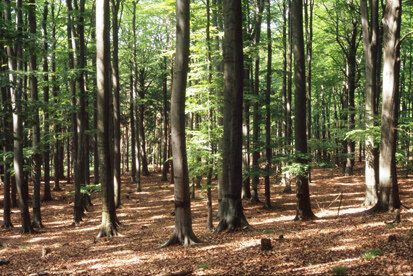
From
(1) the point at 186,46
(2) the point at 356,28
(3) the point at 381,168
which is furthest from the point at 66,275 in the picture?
(2) the point at 356,28

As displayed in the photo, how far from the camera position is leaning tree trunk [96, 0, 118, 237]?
10.9 metres

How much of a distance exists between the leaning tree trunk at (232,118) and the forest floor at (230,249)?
57cm

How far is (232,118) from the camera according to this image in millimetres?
9781

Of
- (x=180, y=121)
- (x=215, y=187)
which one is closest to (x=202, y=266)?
(x=180, y=121)

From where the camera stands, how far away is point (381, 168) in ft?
32.9

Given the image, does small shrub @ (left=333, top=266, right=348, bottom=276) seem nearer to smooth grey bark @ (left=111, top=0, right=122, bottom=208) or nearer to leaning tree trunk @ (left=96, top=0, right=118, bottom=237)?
leaning tree trunk @ (left=96, top=0, right=118, bottom=237)

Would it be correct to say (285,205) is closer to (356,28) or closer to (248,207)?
(248,207)

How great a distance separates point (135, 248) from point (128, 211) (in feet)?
29.1

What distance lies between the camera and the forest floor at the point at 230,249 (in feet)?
19.0

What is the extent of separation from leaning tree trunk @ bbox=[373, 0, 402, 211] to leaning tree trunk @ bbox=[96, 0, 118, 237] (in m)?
8.83

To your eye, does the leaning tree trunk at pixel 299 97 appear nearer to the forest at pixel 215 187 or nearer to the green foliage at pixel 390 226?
the forest at pixel 215 187

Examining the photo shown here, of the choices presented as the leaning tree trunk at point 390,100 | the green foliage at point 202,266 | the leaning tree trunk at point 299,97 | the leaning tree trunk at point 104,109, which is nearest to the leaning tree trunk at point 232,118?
the leaning tree trunk at point 299,97

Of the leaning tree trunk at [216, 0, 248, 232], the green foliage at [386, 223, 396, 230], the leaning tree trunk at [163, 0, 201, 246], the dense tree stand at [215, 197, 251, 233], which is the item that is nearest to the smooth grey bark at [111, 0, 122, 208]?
the leaning tree trunk at [216, 0, 248, 232]

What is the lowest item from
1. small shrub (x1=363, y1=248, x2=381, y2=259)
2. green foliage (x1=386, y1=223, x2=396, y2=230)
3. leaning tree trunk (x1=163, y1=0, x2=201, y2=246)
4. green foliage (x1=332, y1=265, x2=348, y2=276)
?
green foliage (x1=386, y1=223, x2=396, y2=230)
